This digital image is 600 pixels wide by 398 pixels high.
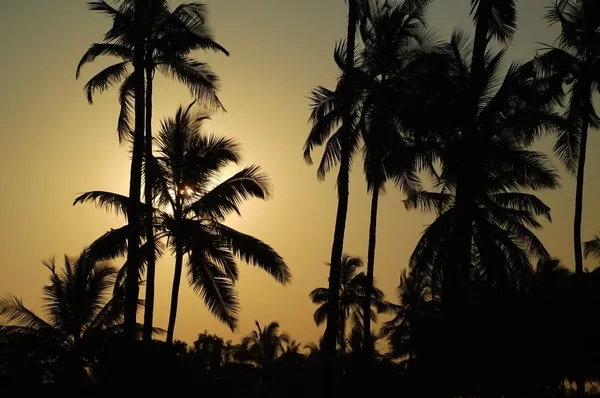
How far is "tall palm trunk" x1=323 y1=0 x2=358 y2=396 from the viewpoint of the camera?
2095 cm

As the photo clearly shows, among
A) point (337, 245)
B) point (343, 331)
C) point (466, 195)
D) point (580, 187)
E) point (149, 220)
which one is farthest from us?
point (343, 331)

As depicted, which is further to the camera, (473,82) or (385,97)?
(385,97)

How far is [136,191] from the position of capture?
23750 millimetres

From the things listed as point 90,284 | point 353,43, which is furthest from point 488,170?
point 90,284

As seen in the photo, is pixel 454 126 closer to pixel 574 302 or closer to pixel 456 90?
pixel 456 90

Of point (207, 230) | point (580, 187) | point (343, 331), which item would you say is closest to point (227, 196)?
point (207, 230)

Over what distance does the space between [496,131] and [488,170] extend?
4.08 m

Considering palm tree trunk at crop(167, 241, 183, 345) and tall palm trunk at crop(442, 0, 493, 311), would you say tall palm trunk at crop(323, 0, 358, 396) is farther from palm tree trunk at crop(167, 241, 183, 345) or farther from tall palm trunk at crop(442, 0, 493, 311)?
palm tree trunk at crop(167, 241, 183, 345)

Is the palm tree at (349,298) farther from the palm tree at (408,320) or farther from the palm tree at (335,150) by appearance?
the palm tree at (335,150)

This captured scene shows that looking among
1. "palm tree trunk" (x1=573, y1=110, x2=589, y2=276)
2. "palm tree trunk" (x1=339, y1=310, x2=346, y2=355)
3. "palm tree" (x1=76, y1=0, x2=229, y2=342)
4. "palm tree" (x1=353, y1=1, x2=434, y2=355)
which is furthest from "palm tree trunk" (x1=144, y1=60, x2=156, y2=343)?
"palm tree trunk" (x1=339, y1=310, x2=346, y2=355)

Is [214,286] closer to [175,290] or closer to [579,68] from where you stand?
[175,290]

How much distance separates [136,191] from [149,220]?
113 centimetres

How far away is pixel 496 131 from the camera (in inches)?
956

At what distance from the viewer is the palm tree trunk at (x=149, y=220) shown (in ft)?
79.7
